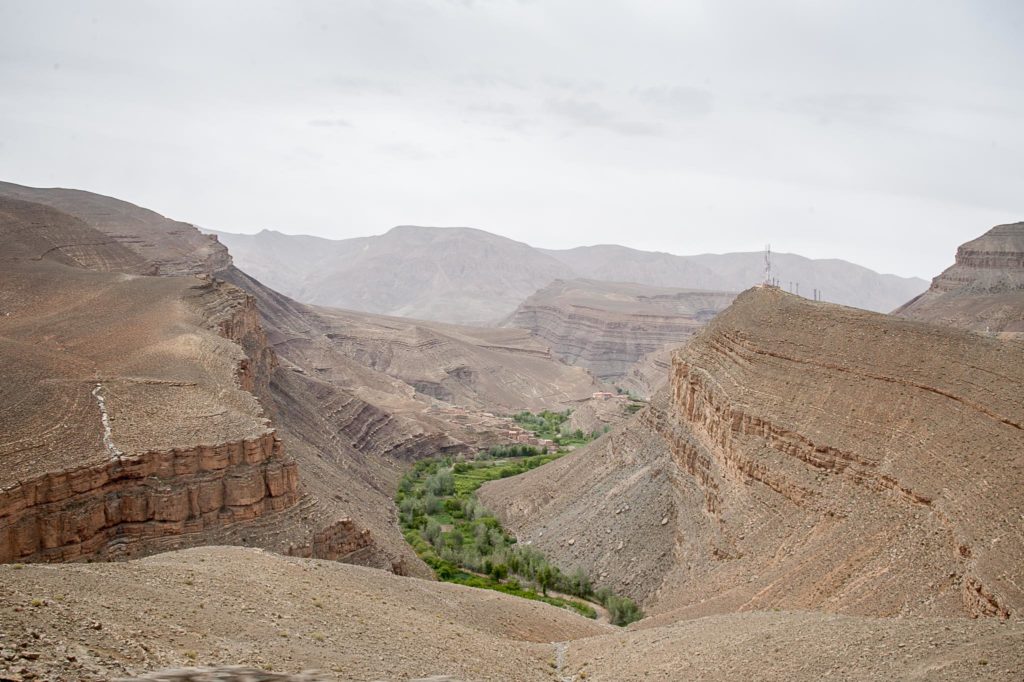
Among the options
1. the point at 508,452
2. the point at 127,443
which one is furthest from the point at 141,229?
the point at 127,443

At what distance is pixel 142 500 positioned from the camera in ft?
86.2

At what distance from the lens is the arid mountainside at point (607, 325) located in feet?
470

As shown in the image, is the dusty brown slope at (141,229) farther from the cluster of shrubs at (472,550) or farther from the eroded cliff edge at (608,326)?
the eroded cliff edge at (608,326)

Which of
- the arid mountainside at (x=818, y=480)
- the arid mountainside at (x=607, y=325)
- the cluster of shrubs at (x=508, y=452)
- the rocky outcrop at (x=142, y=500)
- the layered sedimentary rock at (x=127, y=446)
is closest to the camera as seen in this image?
the arid mountainside at (x=818, y=480)

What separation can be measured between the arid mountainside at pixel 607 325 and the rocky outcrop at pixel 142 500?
110m

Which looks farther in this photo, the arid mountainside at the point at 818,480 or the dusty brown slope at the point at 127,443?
the dusty brown slope at the point at 127,443

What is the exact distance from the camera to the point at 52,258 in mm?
58062

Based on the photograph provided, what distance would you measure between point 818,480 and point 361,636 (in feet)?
57.4

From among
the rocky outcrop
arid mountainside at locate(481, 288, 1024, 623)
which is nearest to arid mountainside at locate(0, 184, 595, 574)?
the rocky outcrop

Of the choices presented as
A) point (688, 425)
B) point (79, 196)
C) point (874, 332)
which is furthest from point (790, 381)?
point (79, 196)

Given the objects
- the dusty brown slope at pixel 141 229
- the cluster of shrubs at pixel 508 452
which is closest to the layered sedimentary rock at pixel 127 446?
the cluster of shrubs at pixel 508 452

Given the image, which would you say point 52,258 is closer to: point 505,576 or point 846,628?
point 505,576

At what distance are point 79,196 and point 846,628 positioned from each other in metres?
103

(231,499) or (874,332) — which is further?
(874,332)
